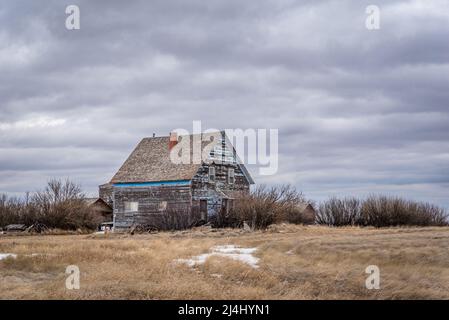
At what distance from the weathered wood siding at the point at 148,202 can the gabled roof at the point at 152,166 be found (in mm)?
735

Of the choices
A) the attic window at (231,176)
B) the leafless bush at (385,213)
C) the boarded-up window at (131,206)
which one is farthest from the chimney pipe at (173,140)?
the leafless bush at (385,213)

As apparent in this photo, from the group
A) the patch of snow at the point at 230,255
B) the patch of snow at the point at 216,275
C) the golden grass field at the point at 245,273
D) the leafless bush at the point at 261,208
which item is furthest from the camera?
the leafless bush at the point at 261,208

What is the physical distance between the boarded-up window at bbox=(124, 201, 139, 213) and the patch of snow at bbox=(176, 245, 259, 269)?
21.7 meters

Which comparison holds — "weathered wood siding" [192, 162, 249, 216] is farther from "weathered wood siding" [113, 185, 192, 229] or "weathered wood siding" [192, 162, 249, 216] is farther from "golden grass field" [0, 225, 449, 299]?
"golden grass field" [0, 225, 449, 299]

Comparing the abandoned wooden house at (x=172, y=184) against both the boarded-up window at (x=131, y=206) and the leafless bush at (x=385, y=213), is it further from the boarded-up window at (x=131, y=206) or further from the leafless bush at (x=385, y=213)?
the leafless bush at (x=385, y=213)

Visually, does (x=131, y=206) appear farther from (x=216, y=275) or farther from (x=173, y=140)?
(x=216, y=275)

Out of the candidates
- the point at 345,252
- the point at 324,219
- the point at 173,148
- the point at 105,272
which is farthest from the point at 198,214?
the point at 105,272

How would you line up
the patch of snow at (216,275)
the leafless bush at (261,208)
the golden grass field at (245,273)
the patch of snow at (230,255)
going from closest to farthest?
the golden grass field at (245,273)
the patch of snow at (216,275)
the patch of snow at (230,255)
the leafless bush at (261,208)

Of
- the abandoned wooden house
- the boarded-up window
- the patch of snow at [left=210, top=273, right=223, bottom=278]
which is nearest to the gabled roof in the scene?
the abandoned wooden house

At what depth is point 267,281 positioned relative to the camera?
1392 centimetres

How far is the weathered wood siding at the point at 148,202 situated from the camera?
41.7 meters

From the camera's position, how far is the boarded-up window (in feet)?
144
